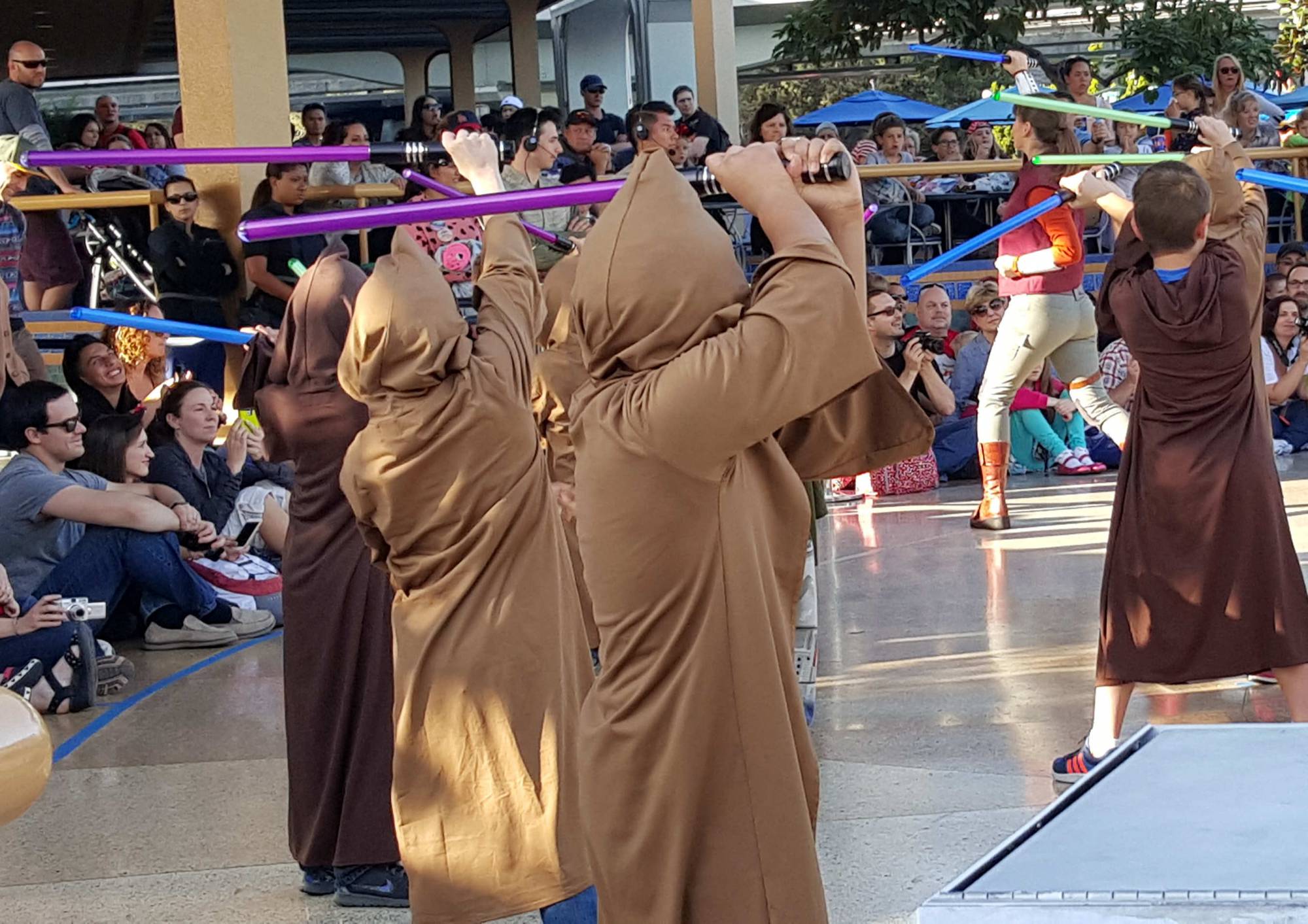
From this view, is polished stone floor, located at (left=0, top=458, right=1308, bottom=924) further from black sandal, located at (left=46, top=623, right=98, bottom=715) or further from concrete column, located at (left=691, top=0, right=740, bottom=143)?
concrete column, located at (left=691, top=0, right=740, bottom=143)

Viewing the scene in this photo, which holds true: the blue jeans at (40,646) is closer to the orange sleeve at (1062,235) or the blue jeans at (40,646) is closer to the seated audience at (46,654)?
Answer: the seated audience at (46,654)

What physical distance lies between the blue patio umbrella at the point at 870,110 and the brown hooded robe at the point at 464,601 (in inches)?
634

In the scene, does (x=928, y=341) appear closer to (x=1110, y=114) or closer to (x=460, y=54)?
(x=1110, y=114)

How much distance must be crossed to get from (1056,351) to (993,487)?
86 centimetres

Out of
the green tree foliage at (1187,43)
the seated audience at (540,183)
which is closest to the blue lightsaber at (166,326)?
the seated audience at (540,183)

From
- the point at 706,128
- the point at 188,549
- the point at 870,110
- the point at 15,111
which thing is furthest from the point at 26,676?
the point at 870,110

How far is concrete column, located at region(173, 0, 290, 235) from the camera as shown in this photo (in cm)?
1066

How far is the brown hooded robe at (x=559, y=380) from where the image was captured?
5.80 meters

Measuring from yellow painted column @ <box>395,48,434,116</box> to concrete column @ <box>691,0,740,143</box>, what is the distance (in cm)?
1043

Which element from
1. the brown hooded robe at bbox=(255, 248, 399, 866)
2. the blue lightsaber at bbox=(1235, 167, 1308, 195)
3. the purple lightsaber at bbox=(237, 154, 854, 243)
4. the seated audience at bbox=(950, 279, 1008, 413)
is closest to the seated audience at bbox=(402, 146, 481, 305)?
the seated audience at bbox=(950, 279, 1008, 413)

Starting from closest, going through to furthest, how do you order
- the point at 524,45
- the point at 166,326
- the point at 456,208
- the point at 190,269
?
the point at 456,208
the point at 166,326
the point at 190,269
the point at 524,45

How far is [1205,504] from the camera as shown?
4961 mm

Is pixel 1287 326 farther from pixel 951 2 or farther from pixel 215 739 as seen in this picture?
pixel 951 2

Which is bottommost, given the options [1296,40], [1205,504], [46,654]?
[46,654]
